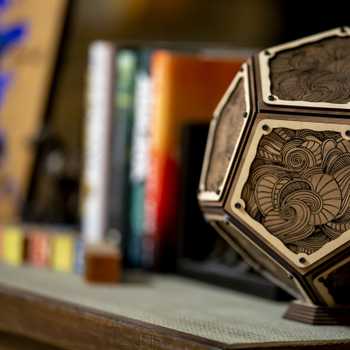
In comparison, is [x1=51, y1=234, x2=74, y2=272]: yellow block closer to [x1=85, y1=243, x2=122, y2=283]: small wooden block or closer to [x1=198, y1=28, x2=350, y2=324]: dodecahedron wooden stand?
[x1=85, y1=243, x2=122, y2=283]: small wooden block

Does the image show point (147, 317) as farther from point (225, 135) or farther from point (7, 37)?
point (7, 37)

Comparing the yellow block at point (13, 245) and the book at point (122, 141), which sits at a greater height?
the book at point (122, 141)

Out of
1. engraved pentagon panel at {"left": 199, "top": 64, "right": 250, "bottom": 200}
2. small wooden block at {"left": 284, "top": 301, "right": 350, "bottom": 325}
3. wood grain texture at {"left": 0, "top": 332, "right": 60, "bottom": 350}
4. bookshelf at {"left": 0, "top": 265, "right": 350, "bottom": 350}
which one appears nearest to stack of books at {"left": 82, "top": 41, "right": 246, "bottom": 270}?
bookshelf at {"left": 0, "top": 265, "right": 350, "bottom": 350}

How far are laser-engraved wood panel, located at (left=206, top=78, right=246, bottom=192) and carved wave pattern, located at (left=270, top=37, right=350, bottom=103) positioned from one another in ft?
0.15

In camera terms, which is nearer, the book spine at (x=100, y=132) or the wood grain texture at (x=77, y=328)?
the wood grain texture at (x=77, y=328)

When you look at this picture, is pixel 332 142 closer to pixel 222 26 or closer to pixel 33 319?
pixel 33 319

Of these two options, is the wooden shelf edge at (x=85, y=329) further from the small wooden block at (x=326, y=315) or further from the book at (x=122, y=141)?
the book at (x=122, y=141)

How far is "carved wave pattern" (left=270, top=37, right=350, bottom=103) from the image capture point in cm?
83

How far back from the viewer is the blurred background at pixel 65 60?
5.24ft

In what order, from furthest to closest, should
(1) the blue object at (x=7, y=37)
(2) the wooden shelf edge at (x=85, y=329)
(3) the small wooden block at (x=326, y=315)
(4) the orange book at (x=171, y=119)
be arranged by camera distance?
(1) the blue object at (x=7, y=37) < (4) the orange book at (x=171, y=119) < (3) the small wooden block at (x=326, y=315) < (2) the wooden shelf edge at (x=85, y=329)

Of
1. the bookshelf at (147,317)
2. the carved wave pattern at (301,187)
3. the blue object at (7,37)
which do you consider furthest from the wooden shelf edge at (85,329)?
the blue object at (7,37)

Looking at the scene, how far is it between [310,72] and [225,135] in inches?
4.4

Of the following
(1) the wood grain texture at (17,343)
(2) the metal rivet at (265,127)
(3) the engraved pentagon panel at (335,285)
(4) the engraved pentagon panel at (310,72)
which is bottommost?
(1) the wood grain texture at (17,343)

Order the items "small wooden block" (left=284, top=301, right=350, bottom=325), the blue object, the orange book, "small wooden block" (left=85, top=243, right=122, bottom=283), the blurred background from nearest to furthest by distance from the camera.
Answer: "small wooden block" (left=284, top=301, right=350, bottom=325) → "small wooden block" (left=85, top=243, right=122, bottom=283) → the orange book → the blurred background → the blue object
